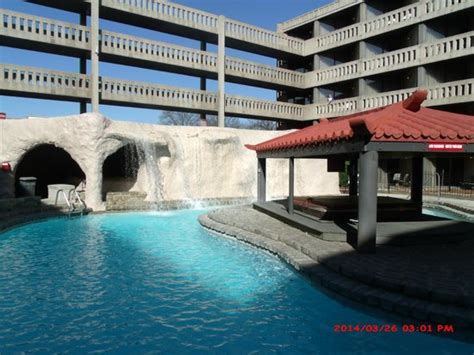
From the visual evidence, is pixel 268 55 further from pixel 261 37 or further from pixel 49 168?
pixel 49 168

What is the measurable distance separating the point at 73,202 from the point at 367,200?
1224cm

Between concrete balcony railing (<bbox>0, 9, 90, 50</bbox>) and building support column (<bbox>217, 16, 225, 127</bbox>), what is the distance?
943 centimetres

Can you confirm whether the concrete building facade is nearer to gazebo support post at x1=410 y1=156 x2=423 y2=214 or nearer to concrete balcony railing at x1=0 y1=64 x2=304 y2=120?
concrete balcony railing at x1=0 y1=64 x2=304 y2=120

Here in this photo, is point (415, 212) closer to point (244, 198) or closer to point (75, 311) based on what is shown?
point (75, 311)

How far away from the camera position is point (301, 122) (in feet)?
115

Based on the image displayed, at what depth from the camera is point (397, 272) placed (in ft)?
A: 19.0

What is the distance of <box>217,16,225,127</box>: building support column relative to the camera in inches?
1088

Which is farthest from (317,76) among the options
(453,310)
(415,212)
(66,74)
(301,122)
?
(453,310)

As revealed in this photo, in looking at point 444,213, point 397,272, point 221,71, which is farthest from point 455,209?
point 221,71

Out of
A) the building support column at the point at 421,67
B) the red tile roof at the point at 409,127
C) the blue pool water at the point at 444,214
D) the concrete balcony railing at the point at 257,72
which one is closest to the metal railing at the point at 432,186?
the blue pool water at the point at 444,214

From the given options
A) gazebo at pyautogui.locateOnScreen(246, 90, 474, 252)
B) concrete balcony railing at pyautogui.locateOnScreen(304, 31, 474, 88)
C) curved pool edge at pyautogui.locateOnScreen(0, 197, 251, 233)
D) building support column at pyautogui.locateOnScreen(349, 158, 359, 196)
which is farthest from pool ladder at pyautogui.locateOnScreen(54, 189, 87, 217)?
concrete balcony railing at pyautogui.locateOnScreen(304, 31, 474, 88)

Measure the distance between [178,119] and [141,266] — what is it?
5337 centimetres

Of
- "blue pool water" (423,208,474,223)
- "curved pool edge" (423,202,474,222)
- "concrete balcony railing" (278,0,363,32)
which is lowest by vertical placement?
"blue pool water" (423,208,474,223)
